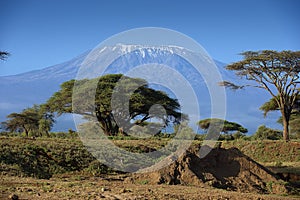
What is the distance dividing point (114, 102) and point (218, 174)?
14190mm

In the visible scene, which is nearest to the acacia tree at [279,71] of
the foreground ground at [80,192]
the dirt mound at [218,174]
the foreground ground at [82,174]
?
the foreground ground at [82,174]

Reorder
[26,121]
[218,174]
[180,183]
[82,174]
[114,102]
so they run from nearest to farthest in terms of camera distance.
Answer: [180,183] < [218,174] < [82,174] < [114,102] < [26,121]

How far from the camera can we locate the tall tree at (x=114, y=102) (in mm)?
24127

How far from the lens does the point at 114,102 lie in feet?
78.0

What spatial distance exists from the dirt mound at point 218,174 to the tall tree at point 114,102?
44.2ft

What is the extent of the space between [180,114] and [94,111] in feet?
20.3

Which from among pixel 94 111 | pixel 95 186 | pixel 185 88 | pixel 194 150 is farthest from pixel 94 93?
pixel 95 186

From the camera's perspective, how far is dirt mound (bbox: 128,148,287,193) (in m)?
9.54

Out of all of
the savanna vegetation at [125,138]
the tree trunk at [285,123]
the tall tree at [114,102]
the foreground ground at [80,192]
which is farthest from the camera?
the tall tree at [114,102]

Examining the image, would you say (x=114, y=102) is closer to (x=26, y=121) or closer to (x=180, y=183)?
(x=26, y=121)

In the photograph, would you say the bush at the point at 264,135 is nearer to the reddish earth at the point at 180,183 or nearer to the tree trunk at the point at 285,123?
the tree trunk at the point at 285,123

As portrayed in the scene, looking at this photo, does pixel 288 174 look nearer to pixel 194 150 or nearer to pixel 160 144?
pixel 194 150

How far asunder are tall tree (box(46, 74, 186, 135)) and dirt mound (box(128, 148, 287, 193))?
1348cm

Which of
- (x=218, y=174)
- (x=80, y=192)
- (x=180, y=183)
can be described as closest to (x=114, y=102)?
(x=218, y=174)
